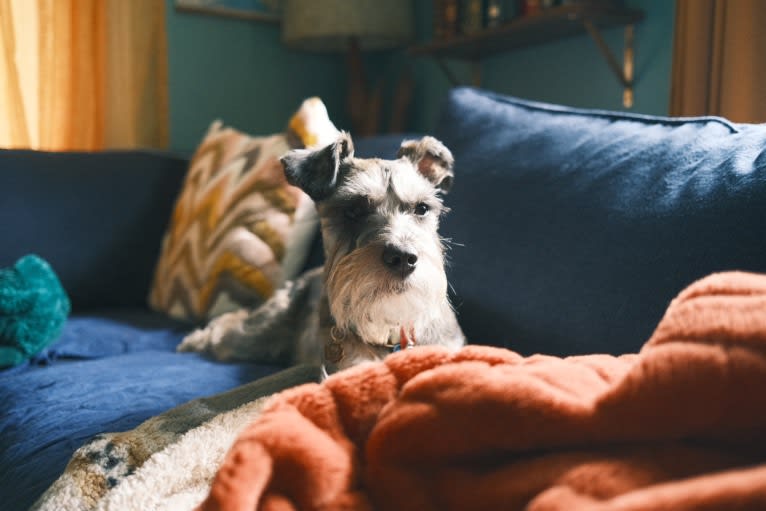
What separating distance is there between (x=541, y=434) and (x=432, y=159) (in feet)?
3.72

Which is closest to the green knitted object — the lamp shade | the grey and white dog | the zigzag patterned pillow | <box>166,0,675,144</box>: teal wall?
the zigzag patterned pillow

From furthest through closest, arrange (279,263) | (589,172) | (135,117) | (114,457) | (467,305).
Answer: (135,117) → (279,263) → (467,305) → (589,172) → (114,457)

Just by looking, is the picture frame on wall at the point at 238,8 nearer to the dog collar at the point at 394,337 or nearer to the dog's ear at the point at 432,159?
the dog's ear at the point at 432,159

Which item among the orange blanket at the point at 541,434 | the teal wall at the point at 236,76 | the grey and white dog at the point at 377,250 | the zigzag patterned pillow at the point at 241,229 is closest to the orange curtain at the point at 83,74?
the teal wall at the point at 236,76

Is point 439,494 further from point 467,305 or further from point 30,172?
point 30,172

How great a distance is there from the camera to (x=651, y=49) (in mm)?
2607

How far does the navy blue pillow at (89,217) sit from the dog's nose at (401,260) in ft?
5.29

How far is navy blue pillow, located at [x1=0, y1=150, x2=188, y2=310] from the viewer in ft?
7.92

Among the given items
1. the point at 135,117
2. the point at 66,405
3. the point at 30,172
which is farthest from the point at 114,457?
the point at 135,117

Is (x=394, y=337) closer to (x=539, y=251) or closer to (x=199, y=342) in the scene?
(x=539, y=251)

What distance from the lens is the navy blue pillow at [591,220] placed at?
107 centimetres

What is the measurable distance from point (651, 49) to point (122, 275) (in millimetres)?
2406

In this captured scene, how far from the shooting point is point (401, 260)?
134cm

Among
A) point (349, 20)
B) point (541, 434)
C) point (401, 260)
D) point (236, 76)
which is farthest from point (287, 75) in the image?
point (541, 434)
